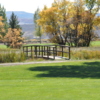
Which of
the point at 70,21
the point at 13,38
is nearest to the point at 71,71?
the point at 70,21

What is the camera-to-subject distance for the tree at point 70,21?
67688 millimetres

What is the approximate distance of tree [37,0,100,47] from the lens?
67.7 m

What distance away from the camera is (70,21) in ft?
227

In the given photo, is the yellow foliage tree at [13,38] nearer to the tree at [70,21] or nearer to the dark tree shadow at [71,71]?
the tree at [70,21]

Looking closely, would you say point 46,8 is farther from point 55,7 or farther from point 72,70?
point 72,70

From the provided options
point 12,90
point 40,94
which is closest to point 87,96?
point 40,94

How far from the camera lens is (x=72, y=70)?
747 inches

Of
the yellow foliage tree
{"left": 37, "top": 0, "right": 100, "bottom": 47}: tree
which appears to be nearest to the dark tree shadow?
{"left": 37, "top": 0, "right": 100, "bottom": 47}: tree

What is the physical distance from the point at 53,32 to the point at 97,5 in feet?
40.7

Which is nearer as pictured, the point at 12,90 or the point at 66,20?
the point at 12,90

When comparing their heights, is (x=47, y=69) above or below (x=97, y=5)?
below

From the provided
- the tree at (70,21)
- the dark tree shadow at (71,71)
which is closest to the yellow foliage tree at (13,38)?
the tree at (70,21)

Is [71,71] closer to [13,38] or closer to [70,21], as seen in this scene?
[70,21]

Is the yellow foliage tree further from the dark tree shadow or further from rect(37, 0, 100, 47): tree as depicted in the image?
the dark tree shadow
